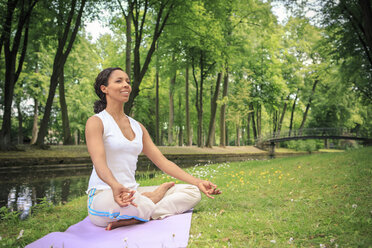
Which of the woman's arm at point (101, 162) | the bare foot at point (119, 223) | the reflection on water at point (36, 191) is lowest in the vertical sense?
the reflection on water at point (36, 191)

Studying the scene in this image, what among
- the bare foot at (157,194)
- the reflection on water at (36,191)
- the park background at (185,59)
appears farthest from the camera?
the park background at (185,59)

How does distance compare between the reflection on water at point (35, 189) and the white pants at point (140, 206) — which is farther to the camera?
the reflection on water at point (35, 189)

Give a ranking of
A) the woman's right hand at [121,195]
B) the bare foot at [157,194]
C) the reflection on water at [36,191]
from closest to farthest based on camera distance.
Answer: the woman's right hand at [121,195]
the bare foot at [157,194]
the reflection on water at [36,191]

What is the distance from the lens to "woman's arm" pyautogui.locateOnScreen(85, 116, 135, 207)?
279 centimetres

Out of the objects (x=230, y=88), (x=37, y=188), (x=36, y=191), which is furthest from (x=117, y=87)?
(x=230, y=88)

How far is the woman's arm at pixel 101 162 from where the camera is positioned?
279 centimetres

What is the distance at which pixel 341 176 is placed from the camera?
661 cm

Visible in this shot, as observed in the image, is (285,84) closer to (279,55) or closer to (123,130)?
(279,55)

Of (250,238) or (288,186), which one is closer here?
(250,238)

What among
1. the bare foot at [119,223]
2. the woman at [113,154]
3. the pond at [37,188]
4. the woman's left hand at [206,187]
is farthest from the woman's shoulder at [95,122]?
the pond at [37,188]

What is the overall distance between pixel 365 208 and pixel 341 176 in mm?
2807

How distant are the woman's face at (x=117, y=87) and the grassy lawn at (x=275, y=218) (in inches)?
70.0

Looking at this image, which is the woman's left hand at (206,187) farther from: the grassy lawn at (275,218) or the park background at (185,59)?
the park background at (185,59)

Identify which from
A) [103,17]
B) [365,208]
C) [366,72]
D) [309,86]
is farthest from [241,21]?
[365,208]
